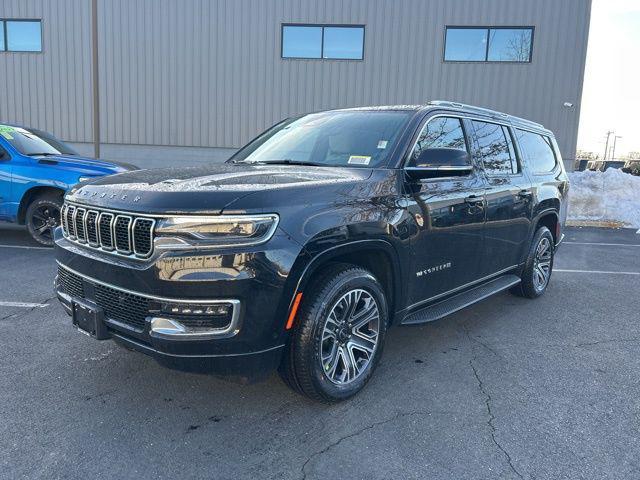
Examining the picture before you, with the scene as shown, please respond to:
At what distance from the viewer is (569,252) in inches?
357

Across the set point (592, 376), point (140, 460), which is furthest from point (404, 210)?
point (140, 460)

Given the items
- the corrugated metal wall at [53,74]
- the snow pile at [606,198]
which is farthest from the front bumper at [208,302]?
the corrugated metal wall at [53,74]

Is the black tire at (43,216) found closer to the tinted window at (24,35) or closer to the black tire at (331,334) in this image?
the black tire at (331,334)

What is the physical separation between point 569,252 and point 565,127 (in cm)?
828

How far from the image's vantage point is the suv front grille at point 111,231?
266 cm

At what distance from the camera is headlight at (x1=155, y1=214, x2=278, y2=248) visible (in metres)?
2.57

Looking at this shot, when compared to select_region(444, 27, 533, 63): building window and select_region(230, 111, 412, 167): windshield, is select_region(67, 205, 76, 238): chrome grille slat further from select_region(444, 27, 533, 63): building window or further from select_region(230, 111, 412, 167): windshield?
select_region(444, 27, 533, 63): building window

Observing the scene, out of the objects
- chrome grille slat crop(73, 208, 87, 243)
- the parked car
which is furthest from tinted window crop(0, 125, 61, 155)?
chrome grille slat crop(73, 208, 87, 243)

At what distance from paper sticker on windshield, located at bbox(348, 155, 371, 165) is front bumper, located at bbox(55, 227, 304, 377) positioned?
114 centimetres

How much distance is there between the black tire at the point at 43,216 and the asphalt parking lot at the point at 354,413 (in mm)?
3304

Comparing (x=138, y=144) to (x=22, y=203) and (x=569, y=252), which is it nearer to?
(x=22, y=203)

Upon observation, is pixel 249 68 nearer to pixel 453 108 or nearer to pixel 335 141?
pixel 453 108

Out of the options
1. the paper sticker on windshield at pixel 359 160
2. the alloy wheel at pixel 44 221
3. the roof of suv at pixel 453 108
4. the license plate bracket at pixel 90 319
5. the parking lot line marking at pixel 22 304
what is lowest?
the parking lot line marking at pixel 22 304

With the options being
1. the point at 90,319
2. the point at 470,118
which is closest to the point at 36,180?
the point at 90,319
